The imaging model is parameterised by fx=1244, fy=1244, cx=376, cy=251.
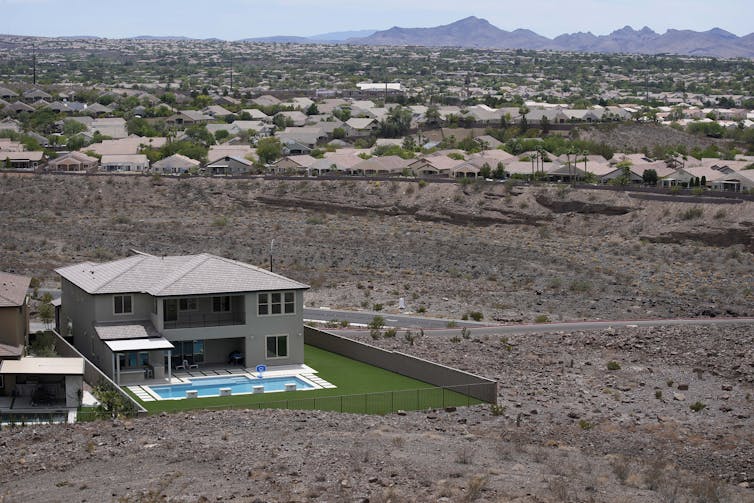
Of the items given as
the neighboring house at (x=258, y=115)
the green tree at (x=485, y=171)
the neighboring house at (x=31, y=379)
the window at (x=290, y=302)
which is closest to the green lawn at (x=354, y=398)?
the neighboring house at (x=31, y=379)

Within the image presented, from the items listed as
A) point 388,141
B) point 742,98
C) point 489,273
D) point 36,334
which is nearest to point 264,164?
point 388,141

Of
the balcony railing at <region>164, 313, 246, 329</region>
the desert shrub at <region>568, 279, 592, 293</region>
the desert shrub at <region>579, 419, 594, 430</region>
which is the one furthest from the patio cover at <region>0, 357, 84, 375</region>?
the desert shrub at <region>568, 279, 592, 293</region>

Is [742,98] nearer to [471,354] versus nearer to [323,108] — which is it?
[323,108]

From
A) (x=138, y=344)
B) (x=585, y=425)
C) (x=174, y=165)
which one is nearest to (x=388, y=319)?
(x=138, y=344)

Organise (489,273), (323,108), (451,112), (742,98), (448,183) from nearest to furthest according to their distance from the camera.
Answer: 1. (489,273)
2. (448,183)
3. (451,112)
4. (323,108)
5. (742,98)

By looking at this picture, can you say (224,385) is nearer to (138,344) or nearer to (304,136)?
(138,344)

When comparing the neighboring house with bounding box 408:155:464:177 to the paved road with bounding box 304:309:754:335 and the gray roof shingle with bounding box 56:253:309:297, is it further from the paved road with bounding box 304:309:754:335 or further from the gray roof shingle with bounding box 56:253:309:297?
the gray roof shingle with bounding box 56:253:309:297

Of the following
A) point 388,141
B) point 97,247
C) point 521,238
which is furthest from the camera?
point 388,141
